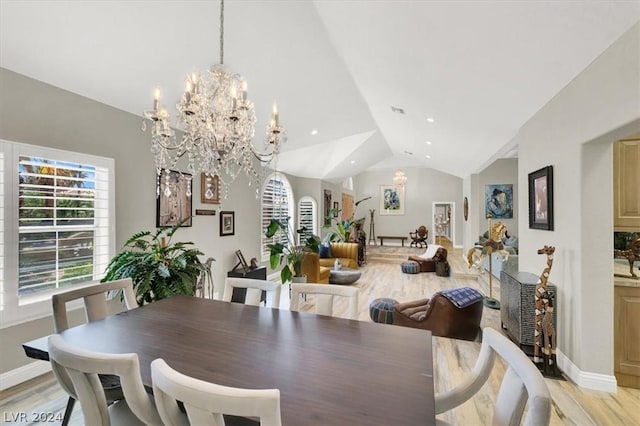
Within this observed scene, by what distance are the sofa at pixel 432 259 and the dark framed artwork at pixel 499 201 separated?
2.25m

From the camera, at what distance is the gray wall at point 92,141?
93.8 inches

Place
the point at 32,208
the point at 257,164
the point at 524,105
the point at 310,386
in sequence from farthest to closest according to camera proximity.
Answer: the point at 257,164 < the point at 524,105 < the point at 32,208 < the point at 310,386

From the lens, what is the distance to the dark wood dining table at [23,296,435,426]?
3.15 feet

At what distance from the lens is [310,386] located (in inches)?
42.0

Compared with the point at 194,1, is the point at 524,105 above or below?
below

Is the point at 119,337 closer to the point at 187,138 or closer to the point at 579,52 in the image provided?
the point at 187,138

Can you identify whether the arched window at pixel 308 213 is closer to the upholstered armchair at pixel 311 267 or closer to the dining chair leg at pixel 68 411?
the upholstered armchair at pixel 311 267

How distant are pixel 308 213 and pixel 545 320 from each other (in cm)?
634

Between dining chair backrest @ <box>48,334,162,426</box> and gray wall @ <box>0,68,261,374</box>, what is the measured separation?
2.16 meters

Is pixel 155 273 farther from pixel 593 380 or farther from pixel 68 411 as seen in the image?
pixel 593 380

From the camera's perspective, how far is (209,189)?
4.42m

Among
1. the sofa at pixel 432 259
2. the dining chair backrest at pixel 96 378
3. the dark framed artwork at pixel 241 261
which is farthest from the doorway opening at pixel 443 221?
the dining chair backrest at pixel 96 378

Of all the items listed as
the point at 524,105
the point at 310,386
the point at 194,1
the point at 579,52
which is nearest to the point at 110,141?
the point at 194,1

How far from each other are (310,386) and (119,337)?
1.10m
